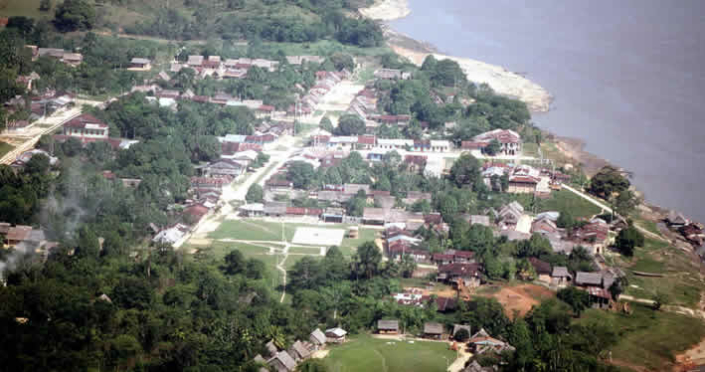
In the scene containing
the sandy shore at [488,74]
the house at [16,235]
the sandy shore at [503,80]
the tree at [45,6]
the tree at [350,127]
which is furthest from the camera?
the tree at [45,6]

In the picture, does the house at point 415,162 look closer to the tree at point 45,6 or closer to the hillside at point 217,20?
the hillside at point 217,20

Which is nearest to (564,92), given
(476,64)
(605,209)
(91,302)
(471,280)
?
(476,64)

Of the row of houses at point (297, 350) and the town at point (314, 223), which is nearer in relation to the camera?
the row of houses at point (297, 350)

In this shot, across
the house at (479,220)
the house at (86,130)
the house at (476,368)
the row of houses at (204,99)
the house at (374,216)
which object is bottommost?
the house at (476,368)

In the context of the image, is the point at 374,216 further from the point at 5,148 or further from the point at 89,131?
the point at 5,148

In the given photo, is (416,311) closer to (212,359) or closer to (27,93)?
(212,359)

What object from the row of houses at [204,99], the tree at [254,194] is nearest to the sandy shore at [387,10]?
the row of houses at [204,99]

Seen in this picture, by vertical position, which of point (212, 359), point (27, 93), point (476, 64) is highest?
point (476, 64)
